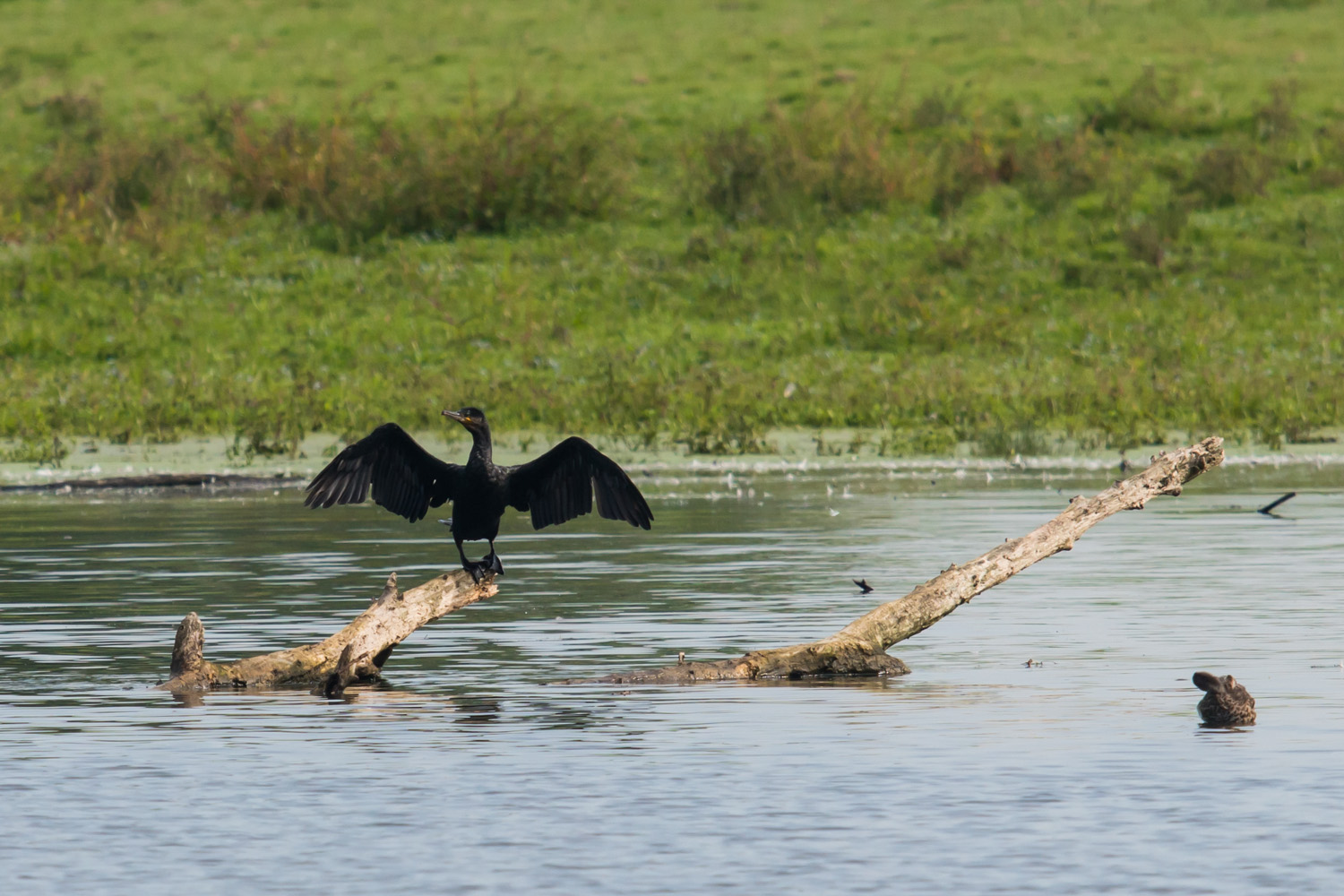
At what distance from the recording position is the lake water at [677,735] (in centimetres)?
803

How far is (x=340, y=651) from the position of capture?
37.6 ft

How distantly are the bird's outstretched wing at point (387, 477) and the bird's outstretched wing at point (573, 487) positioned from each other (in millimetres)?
335

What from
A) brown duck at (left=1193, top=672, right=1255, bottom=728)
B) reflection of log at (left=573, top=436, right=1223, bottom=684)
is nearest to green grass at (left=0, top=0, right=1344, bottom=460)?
reflection of log at (left=573, top=436, right=1223, bottom=684)

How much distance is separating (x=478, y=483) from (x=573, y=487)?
491 mm

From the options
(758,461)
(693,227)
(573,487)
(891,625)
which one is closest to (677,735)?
(891,625)

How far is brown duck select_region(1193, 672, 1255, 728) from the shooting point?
1011 centimetres

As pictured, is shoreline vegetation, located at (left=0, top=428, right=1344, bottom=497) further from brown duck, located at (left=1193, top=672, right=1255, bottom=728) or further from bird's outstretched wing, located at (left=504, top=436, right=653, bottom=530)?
brown duck, located at (left=1193, top=672, right=1255, bottom=728)

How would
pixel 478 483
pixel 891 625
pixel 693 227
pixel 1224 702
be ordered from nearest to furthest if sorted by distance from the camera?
pixel 1224 702, pixel 891 625, pixel 478 483, pixel 693 227

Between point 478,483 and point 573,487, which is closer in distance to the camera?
point 478,483

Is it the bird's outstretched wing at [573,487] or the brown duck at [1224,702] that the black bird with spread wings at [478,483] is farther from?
the brown duck at [1224,702]

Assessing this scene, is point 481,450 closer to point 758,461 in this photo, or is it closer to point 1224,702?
point 1224,702

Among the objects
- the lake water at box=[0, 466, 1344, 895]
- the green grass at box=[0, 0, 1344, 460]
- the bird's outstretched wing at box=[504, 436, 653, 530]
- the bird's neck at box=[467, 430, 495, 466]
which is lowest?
the lake water at box=[0, 466, 1344, 895]

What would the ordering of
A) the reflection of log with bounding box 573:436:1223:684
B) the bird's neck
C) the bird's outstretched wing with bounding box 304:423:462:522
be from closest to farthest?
1. the reflection of log with bounding box 573:436:1223:684
2. the bird's neck
3. the bird's outstretched wing with bounding box 304:423:462:522

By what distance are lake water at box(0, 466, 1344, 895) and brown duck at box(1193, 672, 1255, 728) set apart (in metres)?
0.08
